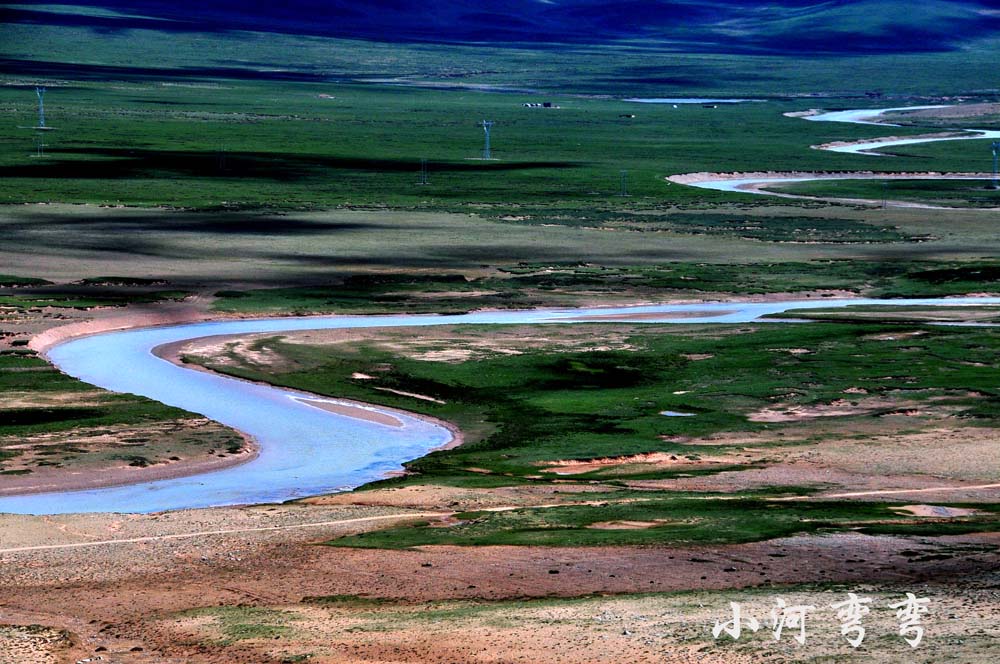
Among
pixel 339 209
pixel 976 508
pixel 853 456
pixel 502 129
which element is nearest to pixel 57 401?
pixel 853 456

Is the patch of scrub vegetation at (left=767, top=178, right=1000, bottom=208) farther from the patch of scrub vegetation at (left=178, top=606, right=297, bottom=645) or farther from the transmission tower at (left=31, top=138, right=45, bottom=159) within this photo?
the patch of scrub vegetation at (left=178, top=606, right=297, bottom=645)

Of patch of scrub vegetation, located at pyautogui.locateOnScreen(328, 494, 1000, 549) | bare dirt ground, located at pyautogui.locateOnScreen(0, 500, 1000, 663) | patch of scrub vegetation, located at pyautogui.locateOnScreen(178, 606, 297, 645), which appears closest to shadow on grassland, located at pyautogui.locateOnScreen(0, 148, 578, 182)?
patch of scrub vegetation, located at pyautogui.locateOnScreen(328, 494, 1000, 549)

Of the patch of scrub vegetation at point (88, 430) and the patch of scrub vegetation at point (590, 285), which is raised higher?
the patch of scrub vegetation at point (88, 430)

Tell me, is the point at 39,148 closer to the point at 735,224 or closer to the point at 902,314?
the point at 735,224

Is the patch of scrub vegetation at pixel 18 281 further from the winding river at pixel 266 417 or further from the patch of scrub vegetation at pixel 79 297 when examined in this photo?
the winding river at pixel 266 417

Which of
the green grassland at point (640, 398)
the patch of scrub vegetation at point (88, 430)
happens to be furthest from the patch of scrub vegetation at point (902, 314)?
the patch of scrub vegetation at point (88, 430)

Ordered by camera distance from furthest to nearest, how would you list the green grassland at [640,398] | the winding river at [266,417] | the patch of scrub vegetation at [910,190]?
the patch of scrub vegetation at [910,190] < the winding river at [266,417] < the green grassland at [640,398]

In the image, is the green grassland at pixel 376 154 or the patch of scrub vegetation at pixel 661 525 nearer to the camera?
the patch of scrub vegetation at pixel 661 525
